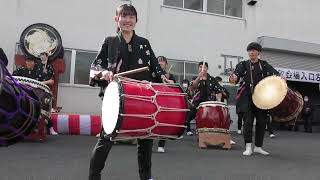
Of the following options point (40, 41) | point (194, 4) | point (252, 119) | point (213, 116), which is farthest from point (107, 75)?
point (194, 4)

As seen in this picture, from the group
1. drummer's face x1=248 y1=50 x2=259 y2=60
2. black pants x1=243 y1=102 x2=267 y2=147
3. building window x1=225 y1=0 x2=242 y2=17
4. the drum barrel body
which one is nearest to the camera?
black pants x1=243 y1=102 x2=267 y2=147

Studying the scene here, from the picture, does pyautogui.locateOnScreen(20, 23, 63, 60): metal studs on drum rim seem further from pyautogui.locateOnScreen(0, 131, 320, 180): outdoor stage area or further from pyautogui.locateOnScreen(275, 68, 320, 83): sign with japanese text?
A: pyautogui.locateOnScreen(275, 68, 320, 83): sign with japanese text

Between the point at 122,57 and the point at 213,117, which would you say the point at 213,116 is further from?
the point at 122,57

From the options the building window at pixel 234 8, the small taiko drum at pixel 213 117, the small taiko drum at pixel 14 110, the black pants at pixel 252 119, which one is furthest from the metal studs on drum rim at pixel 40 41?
the small taiko drum at pixel 14 110

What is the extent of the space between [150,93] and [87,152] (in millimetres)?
3274

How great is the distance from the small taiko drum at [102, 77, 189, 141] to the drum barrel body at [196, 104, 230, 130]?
3.88 m

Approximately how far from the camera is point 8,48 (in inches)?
422

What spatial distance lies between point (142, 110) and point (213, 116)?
4.29 metres

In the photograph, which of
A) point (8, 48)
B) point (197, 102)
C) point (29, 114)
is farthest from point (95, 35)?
point (29, 114)

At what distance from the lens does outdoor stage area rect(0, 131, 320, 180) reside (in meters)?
4.50

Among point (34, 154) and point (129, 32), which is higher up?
point (129, 32)

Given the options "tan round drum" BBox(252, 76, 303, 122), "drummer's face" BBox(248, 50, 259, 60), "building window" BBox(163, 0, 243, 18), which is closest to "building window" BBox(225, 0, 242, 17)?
"building window" BBox(163, 0, 243, 18)

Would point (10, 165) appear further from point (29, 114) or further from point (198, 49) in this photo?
point (198, 49)

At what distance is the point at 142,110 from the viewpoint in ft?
10.5
